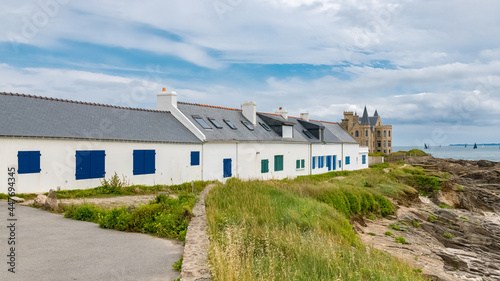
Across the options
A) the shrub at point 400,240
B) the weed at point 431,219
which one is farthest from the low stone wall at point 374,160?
the shrub at point 400,240

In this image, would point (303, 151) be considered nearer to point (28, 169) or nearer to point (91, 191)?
point (91, 191)

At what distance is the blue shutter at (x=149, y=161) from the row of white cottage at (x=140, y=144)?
0.19 feet

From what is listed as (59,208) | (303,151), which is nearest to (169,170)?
(59,208)

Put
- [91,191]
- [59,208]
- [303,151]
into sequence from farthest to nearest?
[303,151] < [91,191] < [59,208]

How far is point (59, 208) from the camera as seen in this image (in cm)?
1169

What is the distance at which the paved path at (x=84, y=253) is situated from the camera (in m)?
5.91

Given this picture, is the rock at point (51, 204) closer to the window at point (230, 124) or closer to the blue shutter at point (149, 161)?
the blue shutter at point (149, 161)

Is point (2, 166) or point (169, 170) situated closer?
point (2, 166)

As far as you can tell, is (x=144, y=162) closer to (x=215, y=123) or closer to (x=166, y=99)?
(x=166, y=99)

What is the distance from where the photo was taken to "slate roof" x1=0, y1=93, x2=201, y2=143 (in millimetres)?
16859

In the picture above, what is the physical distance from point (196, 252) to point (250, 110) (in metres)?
25.4

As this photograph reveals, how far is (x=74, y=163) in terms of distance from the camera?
58.0 ft

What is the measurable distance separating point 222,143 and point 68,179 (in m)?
10.4

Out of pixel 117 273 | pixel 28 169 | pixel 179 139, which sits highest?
pixel 179 139
